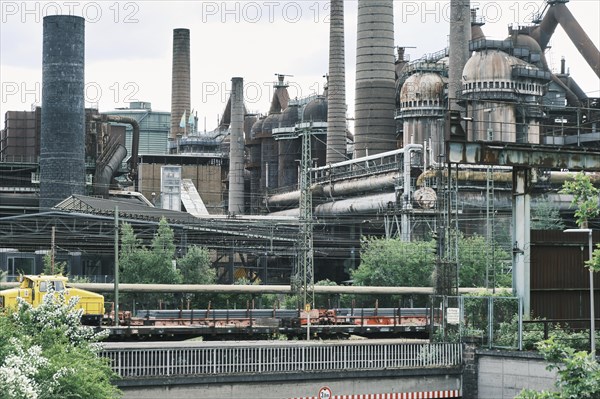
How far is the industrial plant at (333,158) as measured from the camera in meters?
83.9

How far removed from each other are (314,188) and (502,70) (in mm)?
19836

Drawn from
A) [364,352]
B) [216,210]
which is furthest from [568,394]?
[216,210]

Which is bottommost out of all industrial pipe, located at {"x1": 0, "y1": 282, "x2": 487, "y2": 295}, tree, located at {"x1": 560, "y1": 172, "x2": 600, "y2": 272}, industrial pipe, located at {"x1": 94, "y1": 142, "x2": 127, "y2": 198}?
industrial pipe, located at {"x1": 0, "y1": 282, "x2": 487, "y2": 295}

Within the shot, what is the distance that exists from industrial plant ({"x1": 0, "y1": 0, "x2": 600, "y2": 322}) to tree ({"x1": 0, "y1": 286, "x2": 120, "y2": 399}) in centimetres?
3646

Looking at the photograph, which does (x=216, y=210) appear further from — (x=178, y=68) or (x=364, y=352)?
(x=364, y=352)

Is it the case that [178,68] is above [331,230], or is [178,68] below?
above

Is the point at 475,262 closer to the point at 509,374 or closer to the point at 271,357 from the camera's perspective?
the point at 509,374

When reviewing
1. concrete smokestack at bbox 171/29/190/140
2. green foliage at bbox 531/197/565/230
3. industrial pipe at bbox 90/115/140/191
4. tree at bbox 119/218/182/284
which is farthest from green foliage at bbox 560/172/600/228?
concrete smokestack at bbox 171/29/190/140

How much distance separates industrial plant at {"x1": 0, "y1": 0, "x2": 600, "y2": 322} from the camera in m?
83.9

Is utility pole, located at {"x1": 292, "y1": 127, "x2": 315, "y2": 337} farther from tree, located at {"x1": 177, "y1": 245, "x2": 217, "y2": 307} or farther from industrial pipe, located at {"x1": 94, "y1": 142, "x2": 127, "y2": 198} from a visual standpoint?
industrial pipe, located at {"x1": 94, "y1": 142, "x2": 127, "y2": 198}

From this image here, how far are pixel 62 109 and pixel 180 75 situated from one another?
168ft

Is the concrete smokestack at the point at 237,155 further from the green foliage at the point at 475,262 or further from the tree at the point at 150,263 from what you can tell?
the green foliage at the point at 475,262

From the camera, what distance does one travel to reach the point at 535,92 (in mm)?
88625

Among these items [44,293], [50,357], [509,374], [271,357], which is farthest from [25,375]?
[44,293]
